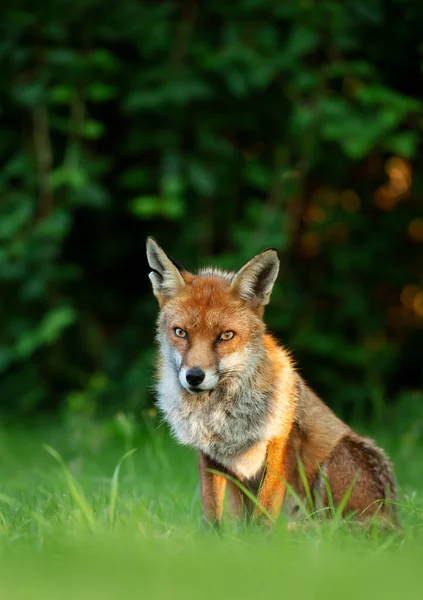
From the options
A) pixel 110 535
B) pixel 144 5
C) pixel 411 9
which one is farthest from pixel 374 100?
pixel 110 535

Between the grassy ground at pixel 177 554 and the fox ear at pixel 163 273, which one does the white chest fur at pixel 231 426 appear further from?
the fox ear at pixel 163 273

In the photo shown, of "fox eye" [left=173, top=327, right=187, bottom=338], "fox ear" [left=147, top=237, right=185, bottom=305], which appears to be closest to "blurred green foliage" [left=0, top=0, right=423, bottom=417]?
Result: "fox ear" [left=147, top=237, right=185, bottom=305]

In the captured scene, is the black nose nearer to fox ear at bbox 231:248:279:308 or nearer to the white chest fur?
the white chest fur

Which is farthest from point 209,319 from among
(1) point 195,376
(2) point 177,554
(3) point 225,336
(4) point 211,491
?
(2) point 177,554

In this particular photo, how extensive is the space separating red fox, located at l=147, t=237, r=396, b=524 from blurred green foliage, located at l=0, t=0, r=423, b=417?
3188mm

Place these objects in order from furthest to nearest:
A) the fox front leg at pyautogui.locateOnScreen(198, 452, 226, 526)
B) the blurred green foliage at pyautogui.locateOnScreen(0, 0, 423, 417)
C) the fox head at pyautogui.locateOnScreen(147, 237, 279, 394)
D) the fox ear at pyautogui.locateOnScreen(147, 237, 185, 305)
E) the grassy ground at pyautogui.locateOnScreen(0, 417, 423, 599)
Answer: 1. the blurred green foliage at pyautogui.locateOnScreen(0, 0, 423, 417)
2. the fox ear at pyautogui.locateOnScreen(147, 237, 185, 305)
3. the fox front leg at pyautogui.locateOnScreen(198, 452, 226, 526)
4. the fox head at pyautogui.locateOnScreen(147, 237, 279, 394)
5. the grassy ground at pyautogui.locateOnScreen(0, 417, 423, 599)

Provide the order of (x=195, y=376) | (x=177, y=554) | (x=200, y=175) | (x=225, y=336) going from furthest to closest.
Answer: (x=200, y=175), (x=225, y=336), (x=195, y=376), (x=177, y=554)

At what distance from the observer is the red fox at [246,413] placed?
15.4 feet

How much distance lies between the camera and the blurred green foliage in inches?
324

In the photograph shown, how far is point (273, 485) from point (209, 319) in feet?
3.01

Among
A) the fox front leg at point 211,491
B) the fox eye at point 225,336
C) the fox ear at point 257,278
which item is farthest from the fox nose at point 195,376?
the fox ear at point 257,278

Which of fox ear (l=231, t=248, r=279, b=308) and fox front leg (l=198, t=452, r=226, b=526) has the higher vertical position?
fox ear (l=231, t=248, r=279, b=308)

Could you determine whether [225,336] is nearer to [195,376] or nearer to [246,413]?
[195,376]

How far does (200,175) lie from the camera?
8336 mm
